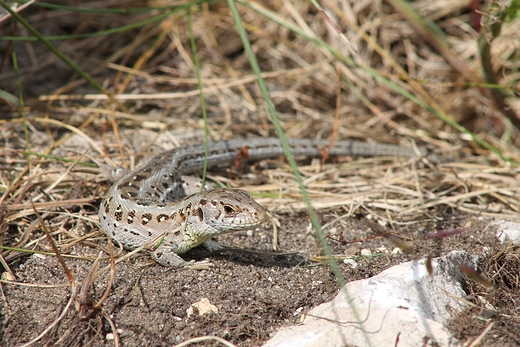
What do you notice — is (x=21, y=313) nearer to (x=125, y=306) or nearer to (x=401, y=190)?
(x=125, y=306)

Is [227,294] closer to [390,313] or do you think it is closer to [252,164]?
[390,313]

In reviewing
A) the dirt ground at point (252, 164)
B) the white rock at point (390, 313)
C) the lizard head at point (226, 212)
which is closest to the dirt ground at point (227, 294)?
the dirt ground at point (252, 164)

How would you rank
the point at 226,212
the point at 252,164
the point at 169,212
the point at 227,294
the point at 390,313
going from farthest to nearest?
the point at 252,164, the point at 169,212, the point at 226,212, the point at 227,294, the point at 390,313

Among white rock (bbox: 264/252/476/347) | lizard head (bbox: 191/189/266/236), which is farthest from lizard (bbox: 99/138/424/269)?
white rock (bbox: 264/252/476/347)

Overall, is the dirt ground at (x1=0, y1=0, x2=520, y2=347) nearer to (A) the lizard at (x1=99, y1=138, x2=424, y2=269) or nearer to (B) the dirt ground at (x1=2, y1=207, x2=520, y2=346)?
(B) the dirt ground at (x1=2, y1=207, x2=520, y2=346)

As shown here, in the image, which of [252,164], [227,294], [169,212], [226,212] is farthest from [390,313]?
[252,164]

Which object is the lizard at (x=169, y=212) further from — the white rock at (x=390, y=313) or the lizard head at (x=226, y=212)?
the white rock at (x=390, y=313)
